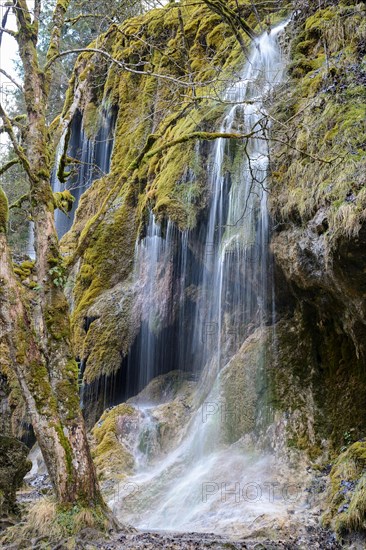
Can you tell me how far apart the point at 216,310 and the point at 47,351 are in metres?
4.79

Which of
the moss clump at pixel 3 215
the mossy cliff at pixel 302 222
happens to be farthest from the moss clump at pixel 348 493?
the moss clump at pixel 3 215

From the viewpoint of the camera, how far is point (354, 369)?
7336 mm

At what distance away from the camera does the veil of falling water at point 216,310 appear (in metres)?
7.04

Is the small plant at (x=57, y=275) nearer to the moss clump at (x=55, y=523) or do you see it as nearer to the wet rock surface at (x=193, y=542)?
the moss clump at (x=55, y=523)

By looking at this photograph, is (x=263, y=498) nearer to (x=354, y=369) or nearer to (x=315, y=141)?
(x=354, y=369)

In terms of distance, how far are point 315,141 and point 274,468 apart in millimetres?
4555

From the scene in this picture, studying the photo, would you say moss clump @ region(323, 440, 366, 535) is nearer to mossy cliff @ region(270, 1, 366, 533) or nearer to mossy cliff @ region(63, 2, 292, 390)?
mossy cliff @ region(270, 1, 366, 533)

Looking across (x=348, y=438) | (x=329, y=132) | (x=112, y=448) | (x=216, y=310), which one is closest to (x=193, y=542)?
(x=348, y=438)

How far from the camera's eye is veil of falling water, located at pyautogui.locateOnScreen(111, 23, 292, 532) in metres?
7.04

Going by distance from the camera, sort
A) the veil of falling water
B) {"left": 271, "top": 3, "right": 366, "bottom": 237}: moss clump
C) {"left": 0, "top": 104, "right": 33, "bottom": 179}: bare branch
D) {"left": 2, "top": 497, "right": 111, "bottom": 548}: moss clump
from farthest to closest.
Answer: the veil of falling water, {"left": 271, "top": 3, "right": 366, "bottom": 237}: moss clump, {"left": 0, "top": 104, "right": 33, "bottom": 179}: bare branch, {"left": 2, "top": 497, "right": 111, "bottom": 548}: moss clump

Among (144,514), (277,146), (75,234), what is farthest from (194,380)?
(75,234)

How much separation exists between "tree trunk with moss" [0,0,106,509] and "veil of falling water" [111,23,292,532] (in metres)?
2.06

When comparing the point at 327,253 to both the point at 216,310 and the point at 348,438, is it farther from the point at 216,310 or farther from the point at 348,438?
the point at 216,310

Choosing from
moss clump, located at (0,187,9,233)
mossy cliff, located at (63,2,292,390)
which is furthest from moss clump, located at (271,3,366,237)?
moss clump, located at (0,187,9,233)
